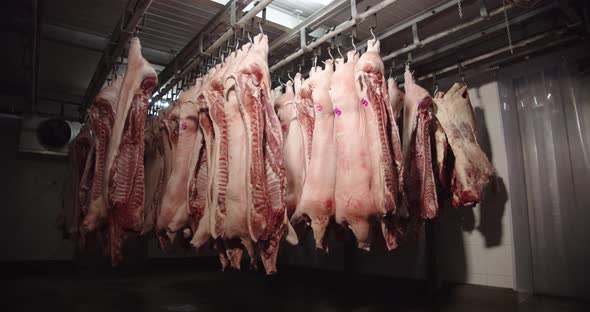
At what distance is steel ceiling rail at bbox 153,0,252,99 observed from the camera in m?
2.98

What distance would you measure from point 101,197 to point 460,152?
3.13m

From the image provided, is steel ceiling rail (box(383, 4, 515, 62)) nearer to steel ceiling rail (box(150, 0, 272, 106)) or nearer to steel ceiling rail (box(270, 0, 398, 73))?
steel ceiling rail (box(270, 0, 398, 73))

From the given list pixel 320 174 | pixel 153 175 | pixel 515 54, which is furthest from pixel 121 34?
pixel 515 54

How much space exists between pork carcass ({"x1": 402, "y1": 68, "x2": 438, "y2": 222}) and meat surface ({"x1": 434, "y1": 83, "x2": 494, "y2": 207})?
54 cm

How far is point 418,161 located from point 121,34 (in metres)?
2.79

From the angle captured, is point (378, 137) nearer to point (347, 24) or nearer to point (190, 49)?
point (347, 24)

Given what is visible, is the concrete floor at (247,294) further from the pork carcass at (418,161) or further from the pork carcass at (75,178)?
the pork carcass at (418,161)

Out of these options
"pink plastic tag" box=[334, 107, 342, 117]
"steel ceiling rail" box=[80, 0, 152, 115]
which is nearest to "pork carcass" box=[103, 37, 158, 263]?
"steel ceiling rail" box=[80, 0, 152, 115]

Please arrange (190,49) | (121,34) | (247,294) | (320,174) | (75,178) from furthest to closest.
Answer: (247,294) < (75,178) < (190,49) < (121,34) < (320,174)

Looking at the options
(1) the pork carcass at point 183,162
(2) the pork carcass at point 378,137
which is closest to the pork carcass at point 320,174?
(2) the pork carcass at point 378,137

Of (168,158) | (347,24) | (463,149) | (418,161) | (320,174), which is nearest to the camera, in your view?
(320,174)

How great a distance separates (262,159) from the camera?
7.46 feet

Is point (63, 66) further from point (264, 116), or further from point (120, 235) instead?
point (264, 116)

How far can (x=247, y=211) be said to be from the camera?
7.18ft
